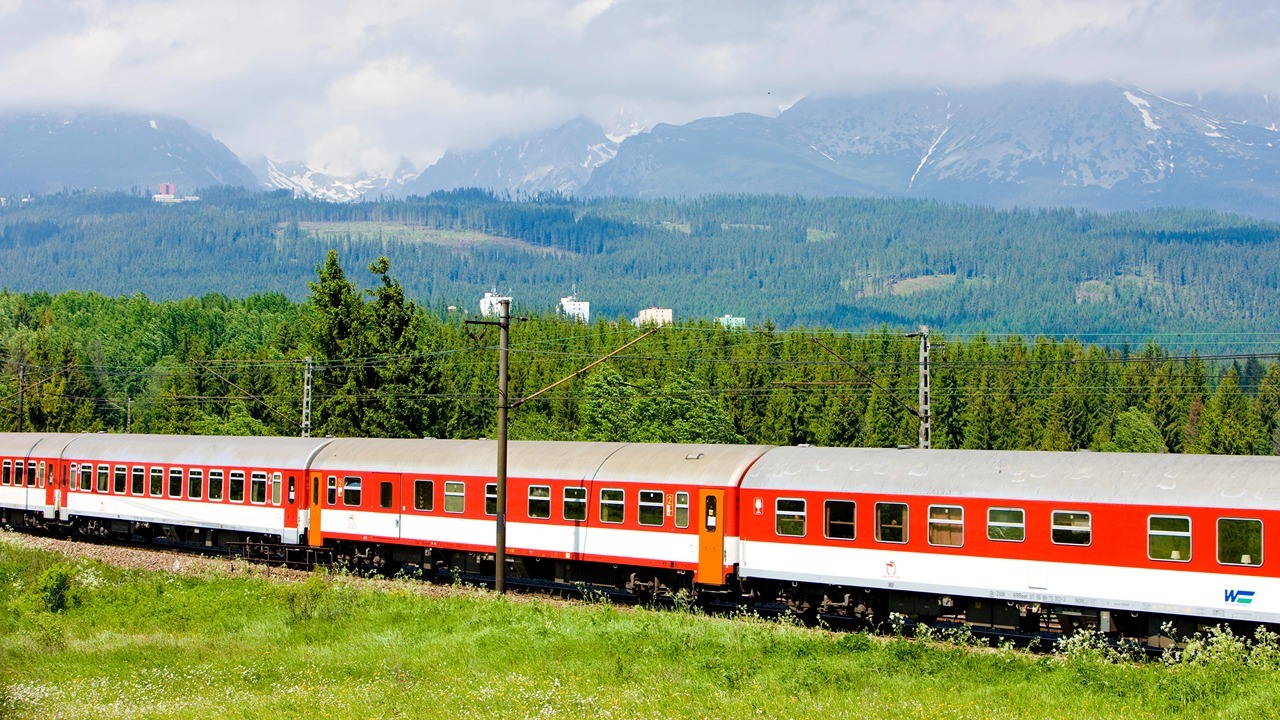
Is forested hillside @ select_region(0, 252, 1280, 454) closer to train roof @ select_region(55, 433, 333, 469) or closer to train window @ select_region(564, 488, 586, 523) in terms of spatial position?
train roof @ select_region(55, 433, 333, 469)

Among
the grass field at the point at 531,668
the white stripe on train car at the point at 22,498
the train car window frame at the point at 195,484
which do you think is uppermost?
the train car window frame at the point at 195,484

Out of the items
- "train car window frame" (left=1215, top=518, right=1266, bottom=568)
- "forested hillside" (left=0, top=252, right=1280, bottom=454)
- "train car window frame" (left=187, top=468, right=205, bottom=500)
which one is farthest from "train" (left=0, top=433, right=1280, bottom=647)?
"forested hillside" (left=0, top=252, right=1280, bottom=454)

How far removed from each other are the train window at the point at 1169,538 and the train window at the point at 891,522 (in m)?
4.95

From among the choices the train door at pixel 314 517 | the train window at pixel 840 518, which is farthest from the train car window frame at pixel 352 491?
the train window at pixel 840 518

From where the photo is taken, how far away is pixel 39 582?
1294 inches

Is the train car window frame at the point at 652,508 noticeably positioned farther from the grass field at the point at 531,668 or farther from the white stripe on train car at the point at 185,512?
the white stripe on train car at the point at 185,512

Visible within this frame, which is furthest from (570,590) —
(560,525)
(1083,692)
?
(1083,692)

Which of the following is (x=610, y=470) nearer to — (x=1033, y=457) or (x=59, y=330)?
(x=1033, y=457)

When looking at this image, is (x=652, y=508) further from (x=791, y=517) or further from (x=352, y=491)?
(x=352, y=491)

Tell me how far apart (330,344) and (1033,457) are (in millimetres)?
52385

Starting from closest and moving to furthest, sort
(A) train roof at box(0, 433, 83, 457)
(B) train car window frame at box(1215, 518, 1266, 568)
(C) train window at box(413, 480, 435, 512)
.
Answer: (B) train car window frame at box(1215, 518, 1266, 568) → (C) train window at box(413, 480, 435, 512) → (A) train roof at box(0, 433, 83, 457)

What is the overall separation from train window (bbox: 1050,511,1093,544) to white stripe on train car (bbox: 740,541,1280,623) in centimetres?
50

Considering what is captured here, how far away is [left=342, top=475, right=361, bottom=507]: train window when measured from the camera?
126 ft

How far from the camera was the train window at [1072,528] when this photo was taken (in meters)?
25.4
